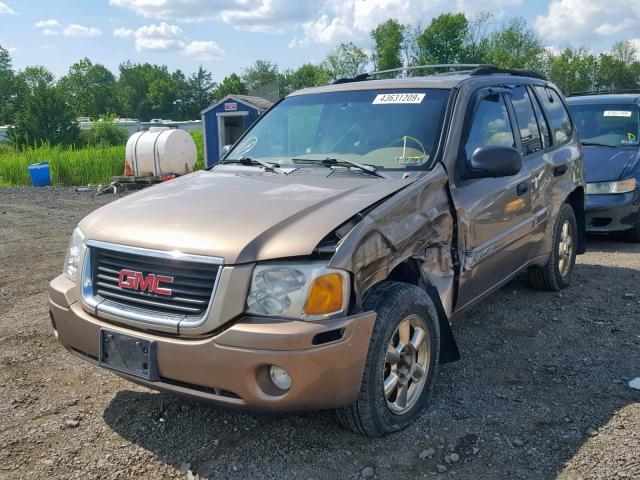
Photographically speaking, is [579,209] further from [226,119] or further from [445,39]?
[445,39]

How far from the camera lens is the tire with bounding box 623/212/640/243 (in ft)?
24.8

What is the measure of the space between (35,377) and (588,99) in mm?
7976

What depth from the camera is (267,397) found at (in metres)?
2.60

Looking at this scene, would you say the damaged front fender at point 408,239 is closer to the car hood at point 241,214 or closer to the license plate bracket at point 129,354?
the car hood at point 241,214

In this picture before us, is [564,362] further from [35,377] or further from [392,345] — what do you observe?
[35,377]

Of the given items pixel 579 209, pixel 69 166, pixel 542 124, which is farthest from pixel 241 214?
pixel 69 166

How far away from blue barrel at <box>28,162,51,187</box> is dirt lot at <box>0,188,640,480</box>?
47.8 ft

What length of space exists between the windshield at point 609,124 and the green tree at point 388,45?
208 ft

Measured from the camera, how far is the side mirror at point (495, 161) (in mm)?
3480

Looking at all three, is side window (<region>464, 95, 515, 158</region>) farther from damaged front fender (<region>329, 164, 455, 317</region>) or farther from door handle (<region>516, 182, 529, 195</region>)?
damaged front fender (<region>329, 164, 455, 317</region>)

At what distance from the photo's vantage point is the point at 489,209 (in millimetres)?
3877

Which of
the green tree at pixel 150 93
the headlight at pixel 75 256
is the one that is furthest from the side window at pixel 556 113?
the green tree at pixel 150 93

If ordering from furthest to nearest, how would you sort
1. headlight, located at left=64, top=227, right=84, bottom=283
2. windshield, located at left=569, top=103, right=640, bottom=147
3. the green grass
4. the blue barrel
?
the green grass → the blue barrel → windshield, located at left=569, top=103, right=640, bottom=147 → headlight, located at left=64, top=227, right=84, bottom=283

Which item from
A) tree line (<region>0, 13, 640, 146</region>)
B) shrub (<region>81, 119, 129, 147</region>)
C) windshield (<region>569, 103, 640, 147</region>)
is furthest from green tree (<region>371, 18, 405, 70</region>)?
windshield (<region>569, 103, 640, 147</region>)
